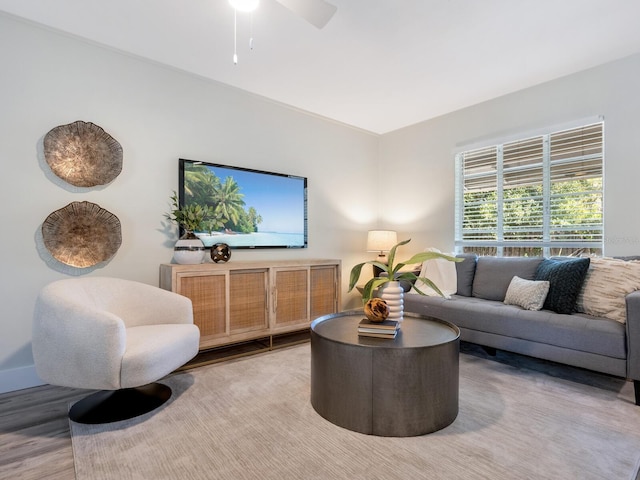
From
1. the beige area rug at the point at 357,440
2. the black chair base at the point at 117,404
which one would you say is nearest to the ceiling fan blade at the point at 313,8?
the beige area rug at the point at 357,440

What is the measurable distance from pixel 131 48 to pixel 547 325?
3898 millimetres

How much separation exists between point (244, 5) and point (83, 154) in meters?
1.64

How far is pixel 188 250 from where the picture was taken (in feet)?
9.23

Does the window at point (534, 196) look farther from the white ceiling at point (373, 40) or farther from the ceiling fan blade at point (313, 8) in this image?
the ceiling fan blade at point (313, 8)

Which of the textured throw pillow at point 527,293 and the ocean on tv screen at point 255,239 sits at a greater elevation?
the ocean on tv screen at point 255,239

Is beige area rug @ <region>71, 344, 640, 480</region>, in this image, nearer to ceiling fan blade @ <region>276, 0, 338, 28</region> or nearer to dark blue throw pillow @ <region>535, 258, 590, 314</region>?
dark blue throw pillow @ <region>535, 258, 590, 314</region>

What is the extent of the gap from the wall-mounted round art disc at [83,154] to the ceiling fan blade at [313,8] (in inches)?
73.2

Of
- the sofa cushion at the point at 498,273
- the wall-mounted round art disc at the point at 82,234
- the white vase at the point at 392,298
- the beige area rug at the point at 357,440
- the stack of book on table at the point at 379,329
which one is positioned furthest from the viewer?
the sofa cushion at the point at 498,273

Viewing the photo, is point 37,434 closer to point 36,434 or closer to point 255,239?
point 36,434

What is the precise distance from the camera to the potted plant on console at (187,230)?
2812mm

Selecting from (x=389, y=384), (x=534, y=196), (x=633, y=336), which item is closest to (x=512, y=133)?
(x=534, y=196)

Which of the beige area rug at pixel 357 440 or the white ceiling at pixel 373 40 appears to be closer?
the beige area rug at pixel 357 440

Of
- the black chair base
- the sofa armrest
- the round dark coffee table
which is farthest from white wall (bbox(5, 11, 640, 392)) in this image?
the round dark coffee table

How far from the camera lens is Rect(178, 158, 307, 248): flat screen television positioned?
3143mm
